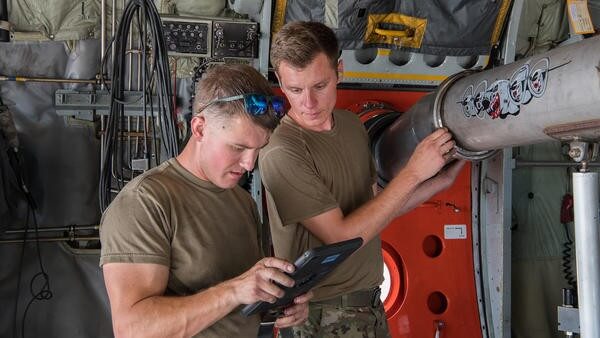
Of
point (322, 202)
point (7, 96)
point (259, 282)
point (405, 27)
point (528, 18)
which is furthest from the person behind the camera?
point (528, 18)

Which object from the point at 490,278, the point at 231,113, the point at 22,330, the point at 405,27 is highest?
the point at 405,27

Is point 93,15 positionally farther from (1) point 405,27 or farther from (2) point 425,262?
(2) point 425,262

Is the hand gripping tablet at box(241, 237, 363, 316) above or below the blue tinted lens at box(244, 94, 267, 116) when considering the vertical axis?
below

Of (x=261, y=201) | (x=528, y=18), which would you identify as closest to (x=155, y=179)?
(x=261, y=201)

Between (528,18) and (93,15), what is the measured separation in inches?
119

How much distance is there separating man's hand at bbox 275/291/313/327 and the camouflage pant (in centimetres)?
39

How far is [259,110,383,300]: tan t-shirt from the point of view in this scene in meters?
1.98

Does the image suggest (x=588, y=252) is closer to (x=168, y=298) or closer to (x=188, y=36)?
(x=168, y=298)

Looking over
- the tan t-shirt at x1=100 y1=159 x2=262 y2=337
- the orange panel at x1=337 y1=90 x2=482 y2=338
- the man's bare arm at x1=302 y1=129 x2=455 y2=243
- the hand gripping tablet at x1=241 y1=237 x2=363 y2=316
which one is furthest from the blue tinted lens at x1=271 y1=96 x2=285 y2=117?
the orange panel at x1=337 y1=90 x2=482 y2=338

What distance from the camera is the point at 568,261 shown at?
13.7ft

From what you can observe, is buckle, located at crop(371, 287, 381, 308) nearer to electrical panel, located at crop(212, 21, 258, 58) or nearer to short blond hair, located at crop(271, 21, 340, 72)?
short blond hair, located at crop(271, 21, 340, 72)

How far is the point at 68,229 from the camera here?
3504mm

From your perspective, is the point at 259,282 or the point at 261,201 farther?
the point at 261,201

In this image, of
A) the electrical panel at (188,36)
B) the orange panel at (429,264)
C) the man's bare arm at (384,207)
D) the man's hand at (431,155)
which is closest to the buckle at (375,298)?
the man's bare arm at (384,207)
